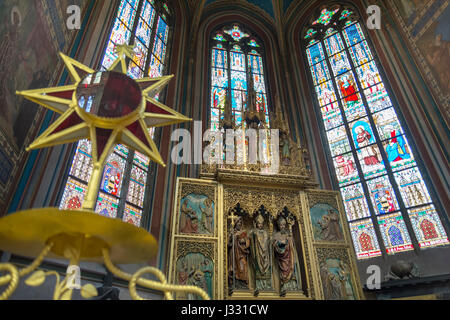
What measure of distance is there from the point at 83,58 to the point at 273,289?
5728 millimetres

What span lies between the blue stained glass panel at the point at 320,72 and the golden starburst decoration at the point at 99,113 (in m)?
9.49

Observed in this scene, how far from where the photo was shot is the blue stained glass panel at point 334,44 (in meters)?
11.5

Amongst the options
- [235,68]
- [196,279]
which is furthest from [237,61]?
[196,279]

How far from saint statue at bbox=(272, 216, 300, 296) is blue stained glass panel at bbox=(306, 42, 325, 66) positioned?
26.4 ft

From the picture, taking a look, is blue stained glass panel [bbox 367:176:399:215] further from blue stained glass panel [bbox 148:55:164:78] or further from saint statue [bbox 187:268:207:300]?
blue stained glass panel [bbox 148:55:164:78]

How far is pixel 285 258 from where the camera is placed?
579 centimetres

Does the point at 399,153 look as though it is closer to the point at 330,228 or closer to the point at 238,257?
the point at 330,228

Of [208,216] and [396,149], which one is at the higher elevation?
[396,149]

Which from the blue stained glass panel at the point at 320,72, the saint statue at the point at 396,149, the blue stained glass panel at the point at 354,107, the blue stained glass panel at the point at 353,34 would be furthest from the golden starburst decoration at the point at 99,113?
the blue stained glass panel at the point at 353,34

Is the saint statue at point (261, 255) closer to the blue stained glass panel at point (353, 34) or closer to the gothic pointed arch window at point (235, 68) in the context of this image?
the gothic pointed arch window at point (235, 68)

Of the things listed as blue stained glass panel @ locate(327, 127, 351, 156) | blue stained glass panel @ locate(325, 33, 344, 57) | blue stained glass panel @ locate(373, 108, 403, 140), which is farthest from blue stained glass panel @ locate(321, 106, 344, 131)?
blue stained glass panel @ locate(325, 33, 344, 57)

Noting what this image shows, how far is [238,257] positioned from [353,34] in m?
9.83

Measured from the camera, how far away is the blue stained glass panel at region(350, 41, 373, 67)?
10594 mm

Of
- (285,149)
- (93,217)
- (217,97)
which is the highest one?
(217,97)
